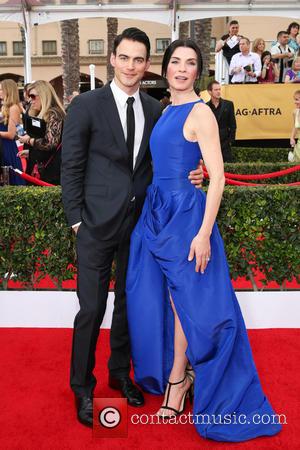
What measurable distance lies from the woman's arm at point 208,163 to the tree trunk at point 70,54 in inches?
771

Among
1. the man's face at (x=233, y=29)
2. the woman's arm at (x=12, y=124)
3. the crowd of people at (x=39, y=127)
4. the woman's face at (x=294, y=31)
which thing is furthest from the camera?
the woman's face at (x=294, y=31)

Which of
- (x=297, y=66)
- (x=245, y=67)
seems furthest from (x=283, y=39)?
(x=245, y=67)

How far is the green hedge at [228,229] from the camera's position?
185 inches

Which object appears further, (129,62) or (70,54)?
(70,54)

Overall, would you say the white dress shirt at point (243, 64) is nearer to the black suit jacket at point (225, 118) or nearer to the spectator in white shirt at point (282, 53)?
the spectator in white shirt at point (282, 53)

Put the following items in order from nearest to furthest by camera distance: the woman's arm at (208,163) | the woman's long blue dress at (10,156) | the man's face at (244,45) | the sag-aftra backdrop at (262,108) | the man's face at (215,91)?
the woman's arm at (208,163) → the woman's long blue dress at (10,156) → the man's face at (215,91) → the man's face at (244,45) → the sag-aftra backdrop at (262,108)

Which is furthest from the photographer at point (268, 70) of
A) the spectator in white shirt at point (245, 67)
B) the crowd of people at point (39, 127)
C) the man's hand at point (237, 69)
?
the crowd of people at point (39, 127)

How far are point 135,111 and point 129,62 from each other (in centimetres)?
30

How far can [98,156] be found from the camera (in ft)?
10.4

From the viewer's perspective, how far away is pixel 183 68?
305 cm

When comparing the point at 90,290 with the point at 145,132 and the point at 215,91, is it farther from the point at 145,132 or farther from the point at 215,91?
the point at 215,91

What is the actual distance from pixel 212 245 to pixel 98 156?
825 millimetres

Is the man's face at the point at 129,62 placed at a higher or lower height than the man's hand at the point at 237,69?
lower

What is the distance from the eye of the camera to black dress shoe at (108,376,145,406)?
3.42 metres
